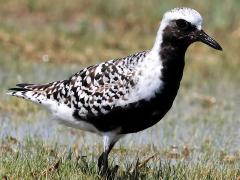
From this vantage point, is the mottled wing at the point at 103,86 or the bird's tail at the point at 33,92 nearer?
the mottled wing at the point at 103,86

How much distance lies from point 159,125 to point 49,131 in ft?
5.85

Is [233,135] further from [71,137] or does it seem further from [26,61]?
[26,61]

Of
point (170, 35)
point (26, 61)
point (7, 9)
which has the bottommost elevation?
point (170, 35)

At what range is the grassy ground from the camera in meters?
8.70

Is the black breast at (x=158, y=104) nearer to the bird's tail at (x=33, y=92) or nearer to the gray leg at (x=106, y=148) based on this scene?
the gray leg at (x=106, y=148)

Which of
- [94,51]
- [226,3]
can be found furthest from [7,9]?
[226,3]

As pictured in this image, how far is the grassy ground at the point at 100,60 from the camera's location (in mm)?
8703

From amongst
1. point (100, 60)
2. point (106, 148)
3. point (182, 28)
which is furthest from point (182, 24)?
point (100, 60)

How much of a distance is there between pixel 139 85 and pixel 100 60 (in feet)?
28.0

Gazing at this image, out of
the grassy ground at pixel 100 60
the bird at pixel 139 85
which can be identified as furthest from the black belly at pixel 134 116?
the grassy ground at pixel 100 60

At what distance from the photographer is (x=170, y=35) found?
7.95m

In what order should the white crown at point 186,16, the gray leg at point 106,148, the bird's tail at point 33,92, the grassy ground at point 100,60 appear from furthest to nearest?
the bird's tail at point 33,92 → the grassy ground at point 100,60 → the gray leg at point 106,148 → the white crown at point 186,16

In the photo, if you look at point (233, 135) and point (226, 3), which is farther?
point (226, 3)

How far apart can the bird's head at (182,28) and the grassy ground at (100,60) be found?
1.45m
